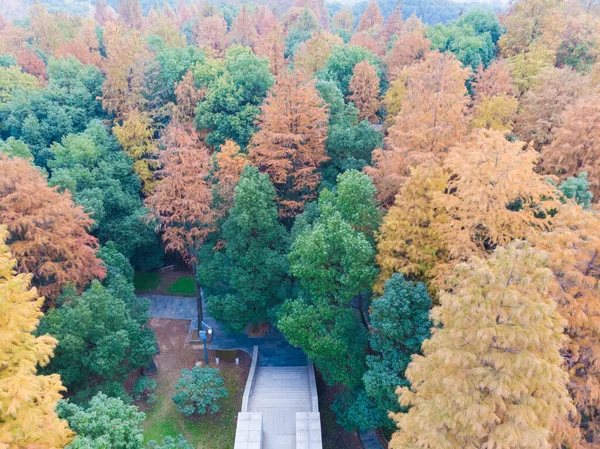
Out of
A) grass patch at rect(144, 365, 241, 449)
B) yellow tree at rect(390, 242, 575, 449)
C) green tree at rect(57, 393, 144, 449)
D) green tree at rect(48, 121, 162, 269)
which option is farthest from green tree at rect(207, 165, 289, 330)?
yellow tree at rect(390, 242, 575, 449)

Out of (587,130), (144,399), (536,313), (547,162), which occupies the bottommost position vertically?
(144,399)

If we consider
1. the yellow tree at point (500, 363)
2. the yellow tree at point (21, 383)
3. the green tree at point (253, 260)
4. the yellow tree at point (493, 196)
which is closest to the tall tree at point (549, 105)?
the yellow tree at point (493, 196)

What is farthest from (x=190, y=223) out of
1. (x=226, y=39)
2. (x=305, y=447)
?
(x=226, y=39)

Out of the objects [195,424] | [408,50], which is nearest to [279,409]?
[195,424]

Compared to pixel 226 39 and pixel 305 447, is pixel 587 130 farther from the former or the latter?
pixel 226 39

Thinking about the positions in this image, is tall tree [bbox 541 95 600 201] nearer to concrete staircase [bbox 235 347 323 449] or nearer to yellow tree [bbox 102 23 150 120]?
concrete staircase [bbox 235 347 323 449]

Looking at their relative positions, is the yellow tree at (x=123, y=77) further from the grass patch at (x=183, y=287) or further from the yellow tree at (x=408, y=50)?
the yellow tree at (x=408, y=50)

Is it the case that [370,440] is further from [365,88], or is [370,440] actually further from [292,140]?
[365,88]
